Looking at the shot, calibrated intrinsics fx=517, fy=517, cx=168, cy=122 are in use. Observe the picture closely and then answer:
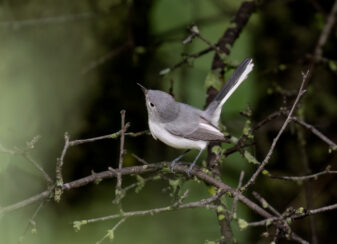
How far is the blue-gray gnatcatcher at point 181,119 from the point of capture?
2359 mm

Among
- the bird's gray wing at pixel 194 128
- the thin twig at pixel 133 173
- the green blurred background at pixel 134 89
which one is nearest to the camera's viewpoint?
the thin twig at pixel 133 173

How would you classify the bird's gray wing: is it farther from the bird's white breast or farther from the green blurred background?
the green blurred background

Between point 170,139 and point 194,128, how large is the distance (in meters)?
A: 0.15

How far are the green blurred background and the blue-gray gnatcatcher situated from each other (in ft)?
0.88

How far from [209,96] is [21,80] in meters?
0.99

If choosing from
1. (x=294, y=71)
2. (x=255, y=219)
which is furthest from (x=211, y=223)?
(x=294, y=71)

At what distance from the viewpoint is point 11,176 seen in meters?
2.59

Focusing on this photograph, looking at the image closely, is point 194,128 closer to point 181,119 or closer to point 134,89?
point 181,119

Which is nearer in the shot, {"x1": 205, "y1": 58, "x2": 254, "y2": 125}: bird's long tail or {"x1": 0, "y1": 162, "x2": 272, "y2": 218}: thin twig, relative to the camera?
{"x1": 0, "y1": 162, "x2": 272, "y2": 218}: thin twig

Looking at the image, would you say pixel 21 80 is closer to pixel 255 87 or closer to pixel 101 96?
pixel 101 96

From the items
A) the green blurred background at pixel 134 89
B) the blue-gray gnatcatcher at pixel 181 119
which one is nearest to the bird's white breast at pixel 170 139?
the blue-gray gnatcatcher at pixel 181 119

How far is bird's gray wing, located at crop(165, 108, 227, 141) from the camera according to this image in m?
2.32

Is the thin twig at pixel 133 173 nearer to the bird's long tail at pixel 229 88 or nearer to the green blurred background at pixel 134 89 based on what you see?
the bird's long tail at pixel 229 88

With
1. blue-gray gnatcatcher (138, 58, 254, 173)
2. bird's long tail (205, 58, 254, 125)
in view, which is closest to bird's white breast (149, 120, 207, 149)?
blue-gray gnatcatcher (138, 58, 254, 173)
